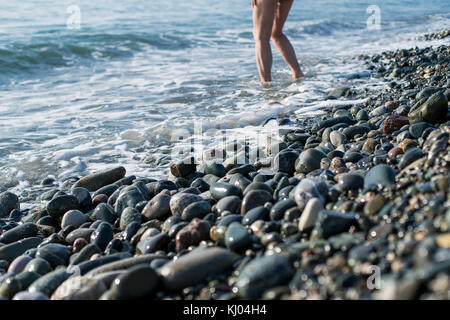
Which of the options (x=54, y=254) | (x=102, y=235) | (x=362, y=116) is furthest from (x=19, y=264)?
(x=362, y=116)

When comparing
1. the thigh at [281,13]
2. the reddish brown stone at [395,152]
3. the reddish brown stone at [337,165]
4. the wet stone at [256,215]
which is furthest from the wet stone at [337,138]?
the thigh at [281,13]

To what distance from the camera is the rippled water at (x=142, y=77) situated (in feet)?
14.5

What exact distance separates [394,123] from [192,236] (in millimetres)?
1849

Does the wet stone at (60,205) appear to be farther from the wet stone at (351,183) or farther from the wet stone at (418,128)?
the wet stone at (418,128)

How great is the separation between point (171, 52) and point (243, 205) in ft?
27.5

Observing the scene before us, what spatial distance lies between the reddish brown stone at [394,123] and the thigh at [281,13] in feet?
9.55

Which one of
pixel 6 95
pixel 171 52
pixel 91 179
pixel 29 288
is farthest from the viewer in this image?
pixel 171 52

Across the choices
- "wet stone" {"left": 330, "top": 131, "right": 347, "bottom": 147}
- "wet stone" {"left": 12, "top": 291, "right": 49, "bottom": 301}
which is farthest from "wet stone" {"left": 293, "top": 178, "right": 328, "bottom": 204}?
"wet stone" {"left": 330, "top": 131, "right": 347, "bottom": 147}

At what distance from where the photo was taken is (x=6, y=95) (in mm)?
6957

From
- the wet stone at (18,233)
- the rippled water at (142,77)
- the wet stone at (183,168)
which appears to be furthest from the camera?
the rippled water at (142,77)

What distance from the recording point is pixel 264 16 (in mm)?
5348

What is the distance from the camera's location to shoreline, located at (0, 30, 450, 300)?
55.1 inches
